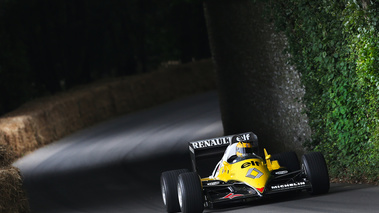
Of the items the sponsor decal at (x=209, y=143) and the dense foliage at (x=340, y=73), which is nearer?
the dense foliage at (x=340, y=73)

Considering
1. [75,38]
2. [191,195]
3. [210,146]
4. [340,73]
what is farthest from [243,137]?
[75,38]

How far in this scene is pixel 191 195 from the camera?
10.6 m

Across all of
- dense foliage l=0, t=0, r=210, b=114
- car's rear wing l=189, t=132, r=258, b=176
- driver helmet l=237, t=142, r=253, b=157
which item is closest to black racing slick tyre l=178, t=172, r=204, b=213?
driver helmet l=237, t=142, r=253, b=157

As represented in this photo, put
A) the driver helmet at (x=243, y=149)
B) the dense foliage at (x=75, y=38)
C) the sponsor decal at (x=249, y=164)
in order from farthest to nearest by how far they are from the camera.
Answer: the dense foliage at (x=75, y=38), the driver helmet at (x=243, y=149), the sponsor decal at (x=249, y=164)

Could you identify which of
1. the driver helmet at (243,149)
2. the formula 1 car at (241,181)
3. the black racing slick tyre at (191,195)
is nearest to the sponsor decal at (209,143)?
the formula 1 car at (241,181)

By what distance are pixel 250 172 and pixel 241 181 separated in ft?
0.68

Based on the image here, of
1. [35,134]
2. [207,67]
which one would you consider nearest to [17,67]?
[207,67]

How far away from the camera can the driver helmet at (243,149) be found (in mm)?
11344

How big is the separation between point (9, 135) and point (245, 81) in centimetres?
835

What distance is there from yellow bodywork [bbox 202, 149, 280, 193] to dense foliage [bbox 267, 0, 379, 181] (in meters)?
1.58

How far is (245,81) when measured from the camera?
1762 centimetres

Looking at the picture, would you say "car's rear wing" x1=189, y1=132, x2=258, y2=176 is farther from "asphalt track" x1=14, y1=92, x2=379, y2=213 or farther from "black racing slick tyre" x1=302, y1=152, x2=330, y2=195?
"black racing slick tyre" x1=302, y1=152, x2=330, y2=195

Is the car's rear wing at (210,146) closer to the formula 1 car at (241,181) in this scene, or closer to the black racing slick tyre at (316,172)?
the formula 1 car at (241,181)

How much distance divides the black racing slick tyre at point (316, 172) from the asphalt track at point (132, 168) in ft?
0.53
